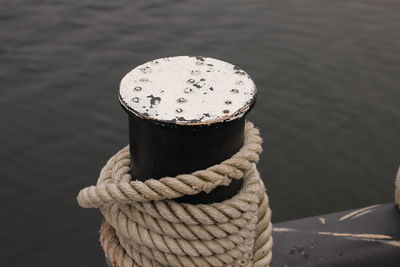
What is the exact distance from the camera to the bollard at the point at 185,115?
104 centimetres

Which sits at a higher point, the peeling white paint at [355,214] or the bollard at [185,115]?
the bollard at [185,115]

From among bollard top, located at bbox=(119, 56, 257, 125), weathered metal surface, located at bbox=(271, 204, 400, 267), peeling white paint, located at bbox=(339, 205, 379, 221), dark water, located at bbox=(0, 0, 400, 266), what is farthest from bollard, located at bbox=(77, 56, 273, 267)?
dark water, located at bbox=(0, 0, 400, 266)

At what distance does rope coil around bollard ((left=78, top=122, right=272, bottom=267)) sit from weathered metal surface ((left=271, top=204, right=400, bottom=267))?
0.70 m

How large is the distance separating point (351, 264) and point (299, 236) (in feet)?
0.83

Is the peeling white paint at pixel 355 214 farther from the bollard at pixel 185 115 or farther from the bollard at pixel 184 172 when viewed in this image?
the bollard at pixel 185 115

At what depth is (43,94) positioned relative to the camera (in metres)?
4.59

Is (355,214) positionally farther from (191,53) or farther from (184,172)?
(191,53)

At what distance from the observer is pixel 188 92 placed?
110 centimetres

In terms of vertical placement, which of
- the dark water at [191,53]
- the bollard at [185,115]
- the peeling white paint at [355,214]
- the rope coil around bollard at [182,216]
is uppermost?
the bollard at [185,115]

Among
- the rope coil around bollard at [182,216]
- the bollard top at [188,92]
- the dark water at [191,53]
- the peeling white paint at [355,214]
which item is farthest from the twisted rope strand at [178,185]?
the dark water at [191,53]

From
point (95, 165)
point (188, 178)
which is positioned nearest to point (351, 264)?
point (188, 178)

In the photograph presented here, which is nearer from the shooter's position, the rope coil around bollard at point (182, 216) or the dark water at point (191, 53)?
the rope coil around bollard at point (182, 216)

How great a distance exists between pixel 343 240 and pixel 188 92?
123 centimetres

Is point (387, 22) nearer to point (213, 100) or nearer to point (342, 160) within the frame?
point (342, 160)
